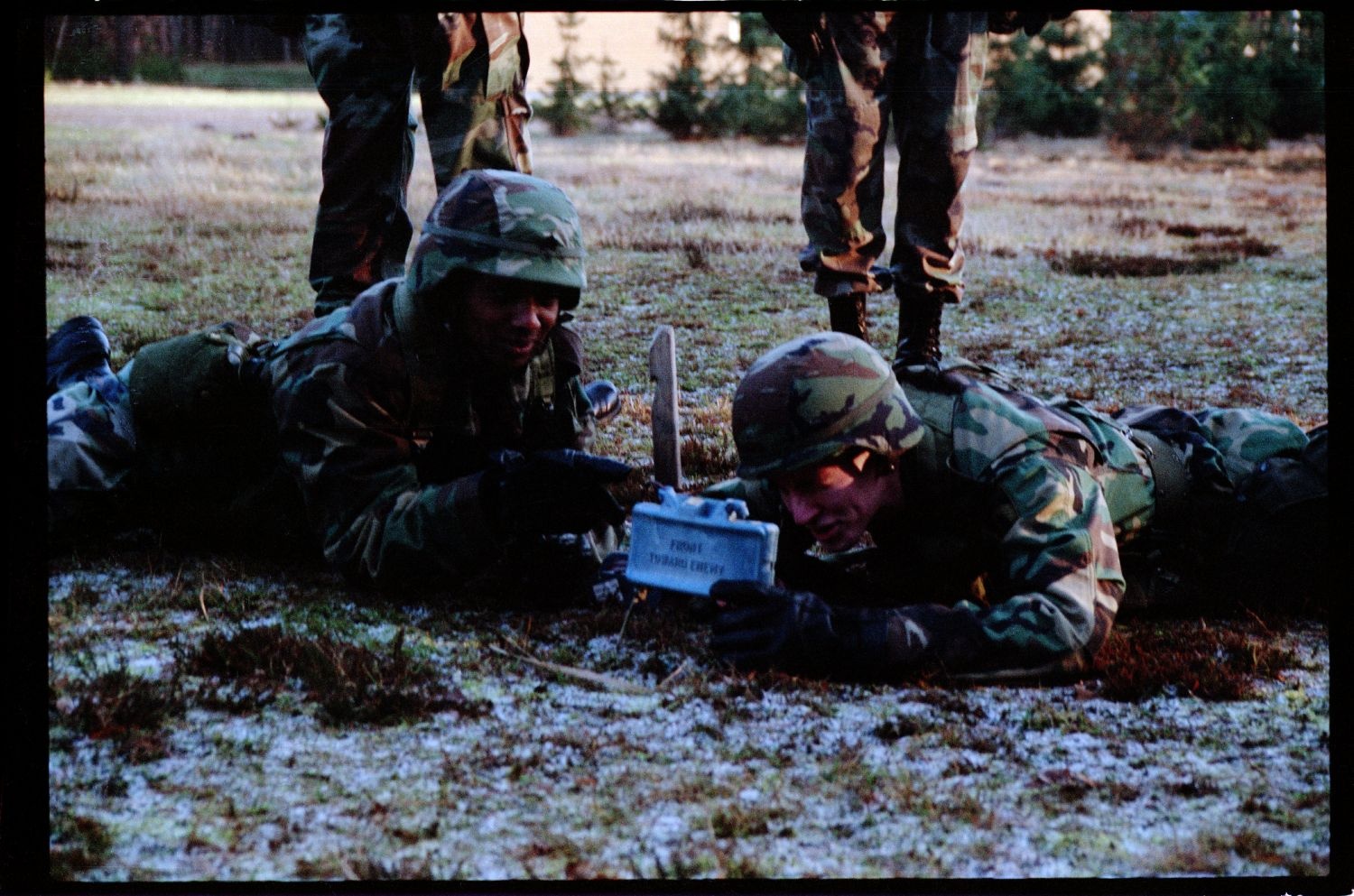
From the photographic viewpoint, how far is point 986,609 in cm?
397

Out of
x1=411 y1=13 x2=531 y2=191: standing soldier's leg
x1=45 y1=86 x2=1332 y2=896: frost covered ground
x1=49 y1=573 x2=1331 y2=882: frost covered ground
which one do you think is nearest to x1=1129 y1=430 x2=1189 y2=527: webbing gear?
x1=45 y1=86 x2=1332 y2=896: frost covered ground

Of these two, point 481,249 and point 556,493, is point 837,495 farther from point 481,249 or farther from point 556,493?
point 481,249

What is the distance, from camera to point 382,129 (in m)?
6.40

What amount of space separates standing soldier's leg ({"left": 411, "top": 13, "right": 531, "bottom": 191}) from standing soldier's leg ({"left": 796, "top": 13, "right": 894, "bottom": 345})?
3.95 ft

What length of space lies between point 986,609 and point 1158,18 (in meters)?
17.3

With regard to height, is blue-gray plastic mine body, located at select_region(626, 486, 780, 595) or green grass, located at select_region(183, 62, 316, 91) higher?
green grass, located at select_region(183, 62, 316, 91)

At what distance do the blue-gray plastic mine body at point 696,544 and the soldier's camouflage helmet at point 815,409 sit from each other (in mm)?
138

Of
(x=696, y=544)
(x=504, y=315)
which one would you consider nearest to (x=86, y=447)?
(x=504, y=315)

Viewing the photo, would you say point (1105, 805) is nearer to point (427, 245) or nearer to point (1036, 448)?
point (1036, 448)

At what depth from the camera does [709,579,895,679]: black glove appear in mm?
3877

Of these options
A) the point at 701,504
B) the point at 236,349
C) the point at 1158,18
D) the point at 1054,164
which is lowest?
the point at 701,504

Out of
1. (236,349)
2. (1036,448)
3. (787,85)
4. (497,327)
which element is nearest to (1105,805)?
(1036,448)

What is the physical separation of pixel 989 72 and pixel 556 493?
18035 mm

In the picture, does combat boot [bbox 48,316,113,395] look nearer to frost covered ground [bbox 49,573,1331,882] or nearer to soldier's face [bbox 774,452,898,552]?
frost covered ground [bbox 49,573,1331,882]
